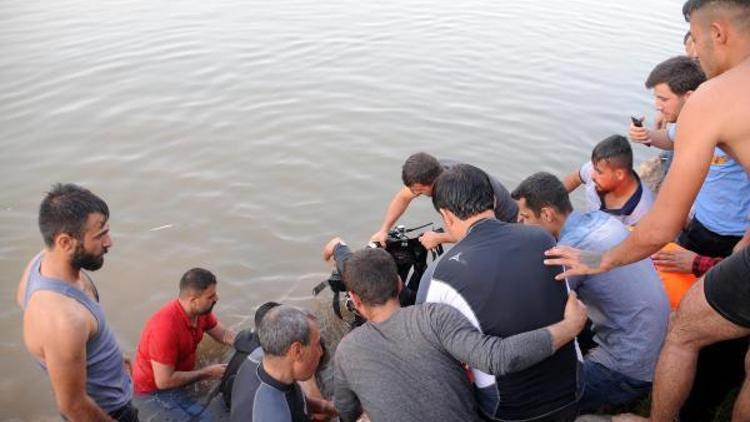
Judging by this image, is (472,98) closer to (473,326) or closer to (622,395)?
(622,395)

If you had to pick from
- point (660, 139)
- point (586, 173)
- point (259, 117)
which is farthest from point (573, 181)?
point (259, 117)

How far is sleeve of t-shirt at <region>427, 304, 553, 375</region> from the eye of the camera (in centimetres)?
271

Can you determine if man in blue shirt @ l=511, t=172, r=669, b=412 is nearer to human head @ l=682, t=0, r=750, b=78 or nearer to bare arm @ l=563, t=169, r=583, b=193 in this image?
human head @ l=682, t=0, r=750, b=78

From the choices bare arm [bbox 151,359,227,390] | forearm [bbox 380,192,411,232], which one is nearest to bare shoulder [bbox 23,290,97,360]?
bare arm [bbox 151,359,227,390]

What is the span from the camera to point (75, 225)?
3.18 m

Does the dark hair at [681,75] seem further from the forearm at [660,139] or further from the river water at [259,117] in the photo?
the river water at [259,117]

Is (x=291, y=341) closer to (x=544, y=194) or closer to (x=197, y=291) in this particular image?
(x=197, y=291)

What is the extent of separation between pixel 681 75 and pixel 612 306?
226 cm

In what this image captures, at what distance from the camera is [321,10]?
16.1 metres

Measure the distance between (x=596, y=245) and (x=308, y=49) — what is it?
10683mm

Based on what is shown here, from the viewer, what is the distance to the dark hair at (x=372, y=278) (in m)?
3.02

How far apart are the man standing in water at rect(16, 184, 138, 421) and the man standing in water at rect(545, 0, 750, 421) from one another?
→ 2.35m

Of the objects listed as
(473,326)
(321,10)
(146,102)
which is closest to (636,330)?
(473,326)

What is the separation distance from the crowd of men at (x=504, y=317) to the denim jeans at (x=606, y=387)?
0.5 inches
